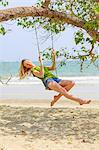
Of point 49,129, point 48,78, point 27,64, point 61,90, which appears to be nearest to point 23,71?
point 27,64

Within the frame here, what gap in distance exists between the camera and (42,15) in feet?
28.1

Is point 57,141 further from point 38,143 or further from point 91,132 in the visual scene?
point 91,132

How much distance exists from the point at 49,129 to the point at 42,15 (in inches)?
94.7

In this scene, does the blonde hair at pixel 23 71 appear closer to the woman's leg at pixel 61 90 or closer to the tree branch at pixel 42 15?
the woman's leg at pixel 61 90

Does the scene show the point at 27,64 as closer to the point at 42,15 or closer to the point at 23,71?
the point at 23,71

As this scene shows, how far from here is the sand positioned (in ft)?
24.9

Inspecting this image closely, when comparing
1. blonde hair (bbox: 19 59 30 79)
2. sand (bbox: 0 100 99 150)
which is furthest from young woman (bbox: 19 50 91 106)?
sand (bbox: 0 100 99 150)

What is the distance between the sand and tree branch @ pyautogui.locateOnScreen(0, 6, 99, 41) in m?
2.04

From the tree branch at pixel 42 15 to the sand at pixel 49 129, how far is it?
204cm

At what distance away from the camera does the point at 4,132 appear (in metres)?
8.65

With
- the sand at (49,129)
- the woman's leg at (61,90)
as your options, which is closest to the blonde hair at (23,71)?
the woman's leg at (61,90)

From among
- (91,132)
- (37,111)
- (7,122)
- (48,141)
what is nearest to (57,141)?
(48,141)

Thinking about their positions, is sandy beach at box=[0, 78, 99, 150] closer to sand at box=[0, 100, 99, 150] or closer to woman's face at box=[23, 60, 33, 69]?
sand at box=[0, 100, 99, 150]

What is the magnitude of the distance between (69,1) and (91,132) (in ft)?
11.2
